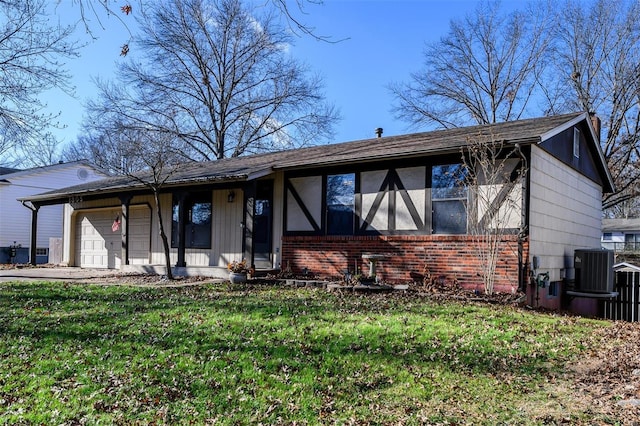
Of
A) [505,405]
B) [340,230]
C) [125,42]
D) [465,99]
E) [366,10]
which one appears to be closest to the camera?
[505,405]

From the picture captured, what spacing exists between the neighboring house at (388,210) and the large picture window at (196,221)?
0.10ft

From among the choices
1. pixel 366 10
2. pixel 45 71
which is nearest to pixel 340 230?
pixel 45 71

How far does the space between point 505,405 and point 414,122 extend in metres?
24.5

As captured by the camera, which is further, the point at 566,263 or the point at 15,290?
the point at 566,263

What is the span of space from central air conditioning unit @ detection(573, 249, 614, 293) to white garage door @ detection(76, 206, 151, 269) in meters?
12.5

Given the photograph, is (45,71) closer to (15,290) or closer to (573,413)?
Answer: (15,290)

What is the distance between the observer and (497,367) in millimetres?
5258

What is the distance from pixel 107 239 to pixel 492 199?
13.6 meters

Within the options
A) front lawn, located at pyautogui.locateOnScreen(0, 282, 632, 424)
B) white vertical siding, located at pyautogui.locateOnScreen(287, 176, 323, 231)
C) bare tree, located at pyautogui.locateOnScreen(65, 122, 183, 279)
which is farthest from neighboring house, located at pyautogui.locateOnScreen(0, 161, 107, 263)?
front lawn, located at pyautogui.locateOnScreen(0, 282, 632, 424)

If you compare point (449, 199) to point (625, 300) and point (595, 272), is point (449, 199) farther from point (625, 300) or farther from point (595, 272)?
point (625, 300)

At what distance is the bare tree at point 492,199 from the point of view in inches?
376

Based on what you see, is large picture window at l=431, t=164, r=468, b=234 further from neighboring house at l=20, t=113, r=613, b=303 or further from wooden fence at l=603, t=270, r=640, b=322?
wooden fence at l=603, t=270, r=640, b=322

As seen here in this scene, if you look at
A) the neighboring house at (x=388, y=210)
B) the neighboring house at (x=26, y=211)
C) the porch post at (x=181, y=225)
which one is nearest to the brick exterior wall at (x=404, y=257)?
the neighboring house at (x=388, y=210)

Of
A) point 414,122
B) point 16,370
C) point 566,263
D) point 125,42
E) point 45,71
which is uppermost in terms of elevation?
point 414,122
